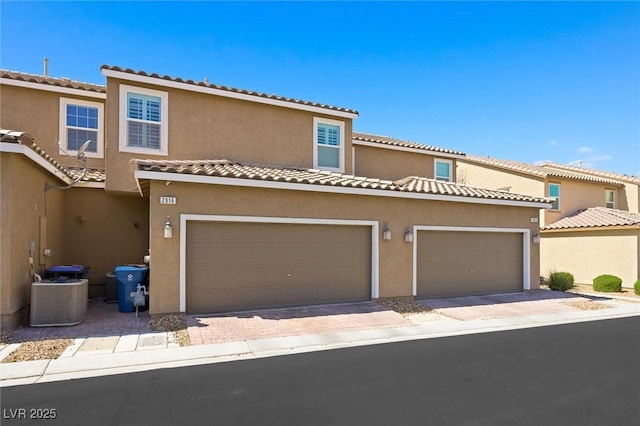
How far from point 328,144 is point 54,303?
34.3 ft

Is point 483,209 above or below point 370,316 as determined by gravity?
above

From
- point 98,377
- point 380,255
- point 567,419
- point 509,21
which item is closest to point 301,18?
point 509,21

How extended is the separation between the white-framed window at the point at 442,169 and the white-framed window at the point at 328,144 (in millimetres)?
6646

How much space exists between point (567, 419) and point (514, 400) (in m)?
0.67

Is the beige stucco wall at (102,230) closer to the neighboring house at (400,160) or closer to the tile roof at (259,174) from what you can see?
the tile roof at (259,174)

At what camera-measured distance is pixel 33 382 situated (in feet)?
18.6

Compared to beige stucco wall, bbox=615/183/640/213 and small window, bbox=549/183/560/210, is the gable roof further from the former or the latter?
beige stucco wall, bbox=615/183/640/213

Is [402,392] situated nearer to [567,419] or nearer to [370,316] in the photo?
[567,419]

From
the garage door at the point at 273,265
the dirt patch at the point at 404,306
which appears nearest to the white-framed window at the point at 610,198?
the dirt patch at the point at 404,306

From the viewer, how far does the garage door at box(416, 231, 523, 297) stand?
1269cm

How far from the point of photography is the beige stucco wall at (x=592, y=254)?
18.6 meters

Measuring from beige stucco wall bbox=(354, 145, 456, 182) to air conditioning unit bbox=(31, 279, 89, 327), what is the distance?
39.3ft

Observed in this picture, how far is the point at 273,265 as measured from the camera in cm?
1052

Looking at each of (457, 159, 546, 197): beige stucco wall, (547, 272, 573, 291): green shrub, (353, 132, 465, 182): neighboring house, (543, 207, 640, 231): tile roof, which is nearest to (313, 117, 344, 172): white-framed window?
(353, 132, 465, 182): neighboring house
